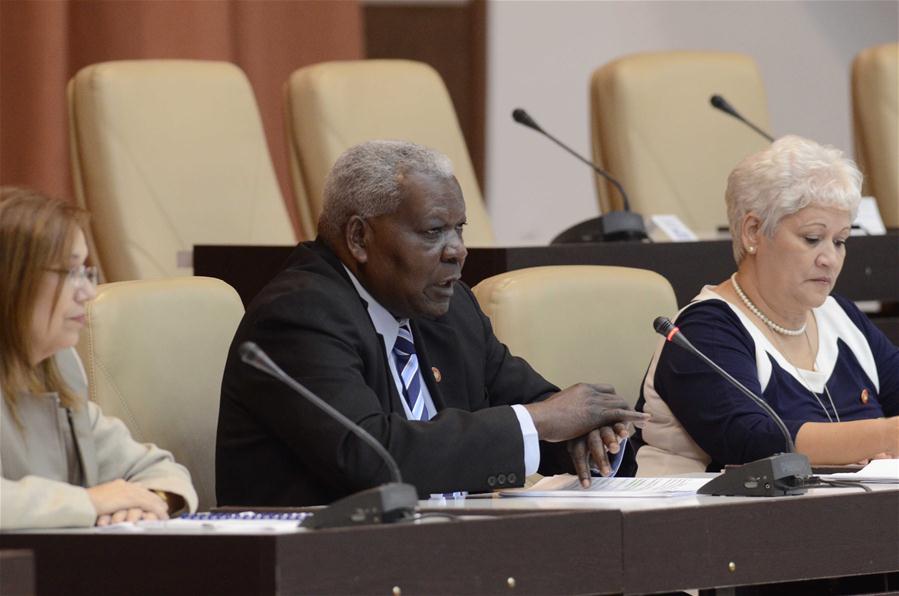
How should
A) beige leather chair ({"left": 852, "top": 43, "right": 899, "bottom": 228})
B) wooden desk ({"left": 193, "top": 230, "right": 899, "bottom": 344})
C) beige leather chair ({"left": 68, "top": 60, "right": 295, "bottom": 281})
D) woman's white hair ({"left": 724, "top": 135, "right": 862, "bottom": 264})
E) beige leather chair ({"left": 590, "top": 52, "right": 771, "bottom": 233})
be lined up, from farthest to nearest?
beige leather chair ({"left": 852, "top": 43, "right": 899, "bottom": 228}), beige leather chair ({"left": 590, "top": 52, "right": 771, "bottom": 233}), beige leather chair ({"left": 68, "top": 60, "right": 295, "bottom": 281}), wooden desk ({"left": 193, "top": 230, "right": 899, "bottom": 344}), woman's white hair ({"left": 724, "top": 135, "right": 862, "bottom": 264})

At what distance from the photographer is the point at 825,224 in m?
3.17

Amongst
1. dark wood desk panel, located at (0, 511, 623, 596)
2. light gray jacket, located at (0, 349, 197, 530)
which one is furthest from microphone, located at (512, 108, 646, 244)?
dark wood desk panel, located at (0, 511, 623, 596)

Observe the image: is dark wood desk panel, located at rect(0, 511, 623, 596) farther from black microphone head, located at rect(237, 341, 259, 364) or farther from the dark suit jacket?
the dark suit jacket

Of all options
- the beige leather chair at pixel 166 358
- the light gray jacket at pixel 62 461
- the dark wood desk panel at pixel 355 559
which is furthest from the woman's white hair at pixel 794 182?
the light gray jacket at pixel 62 461

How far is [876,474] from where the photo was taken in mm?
2572

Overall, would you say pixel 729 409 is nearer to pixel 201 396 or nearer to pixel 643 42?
pixel 201 396

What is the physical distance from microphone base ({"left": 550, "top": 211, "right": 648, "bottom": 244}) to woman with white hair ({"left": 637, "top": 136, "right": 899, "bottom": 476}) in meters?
0.87

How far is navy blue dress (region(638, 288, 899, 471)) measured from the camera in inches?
117

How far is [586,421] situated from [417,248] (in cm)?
37

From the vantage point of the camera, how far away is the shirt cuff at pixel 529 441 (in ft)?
8.30

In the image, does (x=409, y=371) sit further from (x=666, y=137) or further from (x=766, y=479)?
(x=666, y=137)

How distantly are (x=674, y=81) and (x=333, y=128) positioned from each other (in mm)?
1123

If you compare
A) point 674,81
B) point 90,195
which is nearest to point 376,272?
point 90,195

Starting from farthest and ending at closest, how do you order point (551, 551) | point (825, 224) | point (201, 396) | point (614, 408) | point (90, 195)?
point (90, 195) < point (825, 224) < point (201, 396) < point (614, 408) < point (551, 551)
